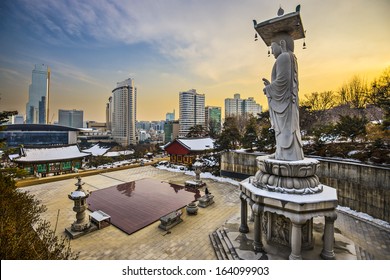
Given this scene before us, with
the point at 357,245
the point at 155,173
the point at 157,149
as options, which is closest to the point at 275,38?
the point at 357,245

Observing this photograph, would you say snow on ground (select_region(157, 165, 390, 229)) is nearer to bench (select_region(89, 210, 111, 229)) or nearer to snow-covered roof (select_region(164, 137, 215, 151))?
snow-covered roof (select_region(164, 137, 215, 151))

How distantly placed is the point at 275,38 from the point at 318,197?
445cm

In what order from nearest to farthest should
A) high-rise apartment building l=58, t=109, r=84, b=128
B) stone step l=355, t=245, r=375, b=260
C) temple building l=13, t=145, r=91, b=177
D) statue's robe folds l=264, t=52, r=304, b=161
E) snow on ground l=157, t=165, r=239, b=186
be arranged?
statue's robe folds l=264, t=52, r=304, b=161, stone step l=355, t=245, r=375, b=260, snow on ground l=157, t=165, r=239, b=186, temple building l=13, t=145, r=91, b=177, high-rise apartment building l=58, t=109, r=84, b=128

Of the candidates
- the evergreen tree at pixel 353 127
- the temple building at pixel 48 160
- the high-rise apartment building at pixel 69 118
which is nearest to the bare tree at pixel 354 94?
the evergreen tree at pixel 353 127

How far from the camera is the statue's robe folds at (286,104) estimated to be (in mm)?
4930

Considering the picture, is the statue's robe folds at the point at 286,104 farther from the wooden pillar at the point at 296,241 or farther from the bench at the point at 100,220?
the bench at the point at 100,220

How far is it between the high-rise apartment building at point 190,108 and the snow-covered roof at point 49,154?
54626 mm

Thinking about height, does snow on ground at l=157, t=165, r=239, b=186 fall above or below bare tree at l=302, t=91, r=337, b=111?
below

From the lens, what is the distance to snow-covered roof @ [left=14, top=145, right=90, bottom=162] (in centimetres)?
1689

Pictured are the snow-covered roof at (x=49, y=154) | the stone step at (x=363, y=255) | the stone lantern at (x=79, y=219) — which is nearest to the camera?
the stone step at (x=363, y=255)

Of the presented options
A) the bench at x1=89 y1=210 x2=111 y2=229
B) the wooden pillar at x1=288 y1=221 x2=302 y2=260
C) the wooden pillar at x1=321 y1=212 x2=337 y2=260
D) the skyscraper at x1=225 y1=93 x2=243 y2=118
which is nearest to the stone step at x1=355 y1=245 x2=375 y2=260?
the wooden pillar at x1=321 y1=212 x2=337 y2=260

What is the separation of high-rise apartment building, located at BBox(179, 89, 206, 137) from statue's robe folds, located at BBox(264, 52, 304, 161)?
227ft

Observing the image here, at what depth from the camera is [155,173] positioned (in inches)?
715

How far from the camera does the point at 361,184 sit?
27.1ft
